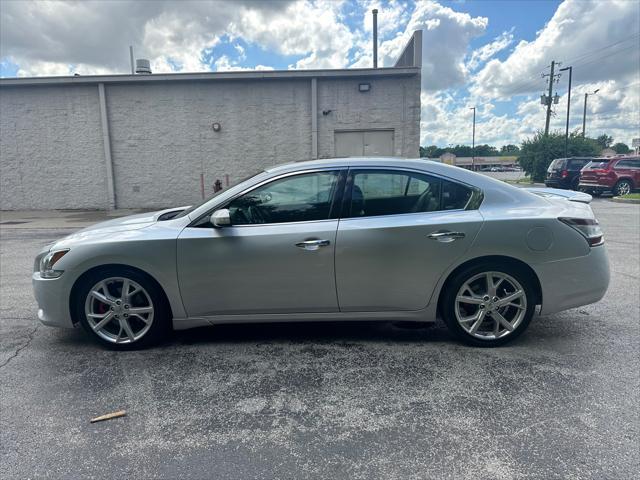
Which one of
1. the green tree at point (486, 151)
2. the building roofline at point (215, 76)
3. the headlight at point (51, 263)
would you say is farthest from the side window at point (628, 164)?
the green tree at point (486, 151)

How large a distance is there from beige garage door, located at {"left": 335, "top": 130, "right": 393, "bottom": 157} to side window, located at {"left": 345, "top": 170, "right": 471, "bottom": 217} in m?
11.4

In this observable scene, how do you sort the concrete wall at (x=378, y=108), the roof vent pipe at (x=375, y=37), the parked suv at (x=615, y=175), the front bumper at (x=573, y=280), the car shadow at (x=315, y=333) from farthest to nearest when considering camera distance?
the roof vent pipe at (x=375, y=37)
the parked suv at (x=615, y=175)
the concrete wall at (x=378, y=108)
the car shadow at (x=315, y=333)
the front bumper at (x=573, y=280)

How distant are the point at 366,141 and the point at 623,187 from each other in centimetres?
1265

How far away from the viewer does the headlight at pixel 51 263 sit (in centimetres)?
347

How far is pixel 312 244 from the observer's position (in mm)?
3348

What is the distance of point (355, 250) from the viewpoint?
3355mm

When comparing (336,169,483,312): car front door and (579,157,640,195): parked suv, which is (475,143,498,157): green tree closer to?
(579,157,640,195): parked suv

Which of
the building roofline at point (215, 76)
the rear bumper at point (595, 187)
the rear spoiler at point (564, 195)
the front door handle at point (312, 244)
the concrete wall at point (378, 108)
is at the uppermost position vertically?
the building roofline at point (215, 76)

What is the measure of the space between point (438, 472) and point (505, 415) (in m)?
0.73

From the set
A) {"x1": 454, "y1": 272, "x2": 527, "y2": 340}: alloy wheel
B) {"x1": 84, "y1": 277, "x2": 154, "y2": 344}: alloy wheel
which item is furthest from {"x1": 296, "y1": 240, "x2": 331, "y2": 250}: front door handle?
{"x1": 84, "y1": 277, "x2": 154, "y2": 344}: alloy wheel

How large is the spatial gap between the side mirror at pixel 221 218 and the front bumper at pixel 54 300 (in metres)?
1.34

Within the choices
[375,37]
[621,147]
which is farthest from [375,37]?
[621,147]

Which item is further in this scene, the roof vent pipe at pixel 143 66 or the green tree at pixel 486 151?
the green tree at pixel 486 151

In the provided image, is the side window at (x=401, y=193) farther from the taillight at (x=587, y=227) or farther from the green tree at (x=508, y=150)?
the green tree at (x=508, y=150)
